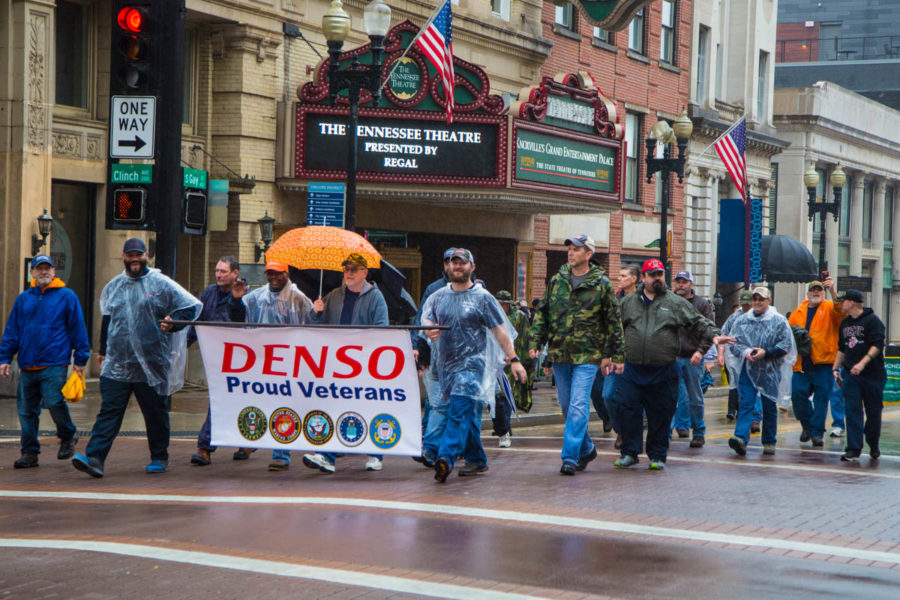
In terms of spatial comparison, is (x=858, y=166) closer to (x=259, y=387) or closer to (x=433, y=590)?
(x=259, y=387)

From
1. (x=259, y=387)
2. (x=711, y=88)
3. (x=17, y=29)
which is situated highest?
(x=711, y=88)

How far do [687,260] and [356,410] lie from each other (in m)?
28.1

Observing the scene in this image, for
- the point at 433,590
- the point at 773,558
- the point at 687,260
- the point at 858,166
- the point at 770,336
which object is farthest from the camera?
the point at 858,166

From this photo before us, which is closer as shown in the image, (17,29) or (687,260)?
(17,29)

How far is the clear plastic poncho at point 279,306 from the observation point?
11281mm

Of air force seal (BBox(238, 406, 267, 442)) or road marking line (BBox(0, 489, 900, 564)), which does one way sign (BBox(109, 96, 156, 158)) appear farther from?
road marking line (BBox(0, 489, 900, 564))

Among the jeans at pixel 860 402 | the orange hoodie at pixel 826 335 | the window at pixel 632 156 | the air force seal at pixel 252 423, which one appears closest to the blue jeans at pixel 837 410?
the orange hoodie at pixel 826 335

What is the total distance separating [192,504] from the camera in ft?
29.8

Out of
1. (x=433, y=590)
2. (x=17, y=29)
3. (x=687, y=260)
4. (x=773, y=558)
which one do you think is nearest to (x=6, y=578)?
(x=433, y=590)

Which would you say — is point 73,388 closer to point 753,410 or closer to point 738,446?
point 738,446

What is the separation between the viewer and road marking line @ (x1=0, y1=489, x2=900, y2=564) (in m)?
7.80

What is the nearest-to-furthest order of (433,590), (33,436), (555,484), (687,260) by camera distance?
(433,590) < (555,484) < (33,436) < (687,260)

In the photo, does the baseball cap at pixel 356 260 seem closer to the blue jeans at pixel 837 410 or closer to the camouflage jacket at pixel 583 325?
the camouflage jacket at pixel 583 325

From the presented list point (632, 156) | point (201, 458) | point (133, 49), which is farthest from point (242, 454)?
point (632, 156)
